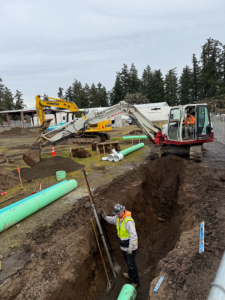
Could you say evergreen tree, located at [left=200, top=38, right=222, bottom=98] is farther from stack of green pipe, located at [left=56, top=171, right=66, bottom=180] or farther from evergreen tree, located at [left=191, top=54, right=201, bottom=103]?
stack of green pipe, located at [left=56, top=171, right=66, bottom=180]

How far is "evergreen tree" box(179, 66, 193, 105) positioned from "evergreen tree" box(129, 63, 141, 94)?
15440mm

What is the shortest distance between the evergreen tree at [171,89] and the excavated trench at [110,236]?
63112 millimetres

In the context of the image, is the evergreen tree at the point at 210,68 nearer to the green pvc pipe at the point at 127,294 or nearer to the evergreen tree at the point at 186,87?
the evergreen tree at the point at 186,87

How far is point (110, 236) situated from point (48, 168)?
6.08 meters

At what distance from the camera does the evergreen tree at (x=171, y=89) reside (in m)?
67.3

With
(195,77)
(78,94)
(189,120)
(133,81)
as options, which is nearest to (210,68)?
(195,77)

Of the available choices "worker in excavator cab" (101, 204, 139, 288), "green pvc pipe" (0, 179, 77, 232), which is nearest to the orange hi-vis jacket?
"green pvc pipe" (0, 179, 77, 232)

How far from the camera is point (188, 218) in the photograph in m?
5.27

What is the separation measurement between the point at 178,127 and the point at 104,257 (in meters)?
7.03

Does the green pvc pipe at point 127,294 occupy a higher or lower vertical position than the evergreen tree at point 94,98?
lower

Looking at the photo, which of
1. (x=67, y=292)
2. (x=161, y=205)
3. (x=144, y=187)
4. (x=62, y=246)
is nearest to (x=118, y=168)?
(x=144, y=187)

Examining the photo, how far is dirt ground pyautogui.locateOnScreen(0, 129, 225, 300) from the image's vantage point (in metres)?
3.38

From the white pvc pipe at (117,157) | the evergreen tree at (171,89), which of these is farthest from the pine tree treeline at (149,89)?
the white pvc pipe at (117,157)

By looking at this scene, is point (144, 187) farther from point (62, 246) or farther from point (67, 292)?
point (67, 292)
